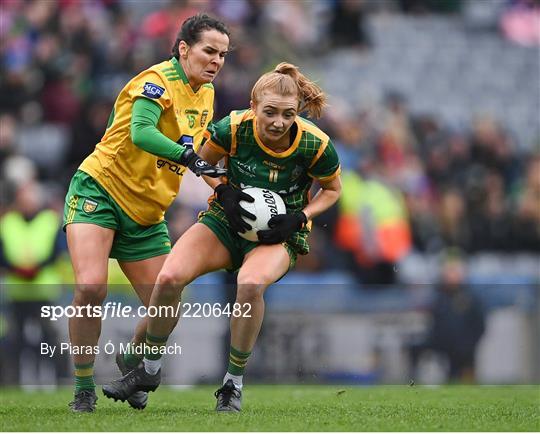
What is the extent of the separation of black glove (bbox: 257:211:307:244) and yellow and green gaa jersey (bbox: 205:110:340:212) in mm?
213

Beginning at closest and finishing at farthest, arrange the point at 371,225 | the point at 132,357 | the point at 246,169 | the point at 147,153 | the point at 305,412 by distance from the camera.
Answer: the point at 246,169 < the point at 147,153 < the point at 305,412 < the point at 132,357 < the point at 371,225

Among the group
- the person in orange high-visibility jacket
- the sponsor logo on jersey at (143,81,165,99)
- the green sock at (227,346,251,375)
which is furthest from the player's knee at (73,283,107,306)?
the person in orange high-visibility jacket

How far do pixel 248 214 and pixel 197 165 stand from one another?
48 centimetres

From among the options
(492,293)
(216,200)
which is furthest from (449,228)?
(216,200)

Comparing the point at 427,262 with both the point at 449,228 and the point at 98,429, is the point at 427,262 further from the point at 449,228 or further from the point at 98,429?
the point at 98,429

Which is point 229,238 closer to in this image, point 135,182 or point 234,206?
point 234,206

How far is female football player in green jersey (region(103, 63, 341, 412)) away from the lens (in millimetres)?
7000

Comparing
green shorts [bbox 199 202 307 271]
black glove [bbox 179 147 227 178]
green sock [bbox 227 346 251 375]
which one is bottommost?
green sock [bbox 227 346 251 375]

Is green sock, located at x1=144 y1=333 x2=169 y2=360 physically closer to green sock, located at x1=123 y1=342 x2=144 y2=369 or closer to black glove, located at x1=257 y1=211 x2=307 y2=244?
green sock, located at x1=123 y1=342 x2=144 y2=369

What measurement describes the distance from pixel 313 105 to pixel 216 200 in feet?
2.60

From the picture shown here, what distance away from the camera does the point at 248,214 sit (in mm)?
7078

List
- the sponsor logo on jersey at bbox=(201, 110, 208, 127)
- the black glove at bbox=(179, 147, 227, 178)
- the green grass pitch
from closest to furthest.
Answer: the green grass pitch < the black glove at bbox=(179, 147, 227, 178) < the sponsor logo on jersey at bbox=(201, 110, 208, 127)

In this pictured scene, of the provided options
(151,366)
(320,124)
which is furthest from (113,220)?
(320,124)

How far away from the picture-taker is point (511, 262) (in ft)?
51.5
